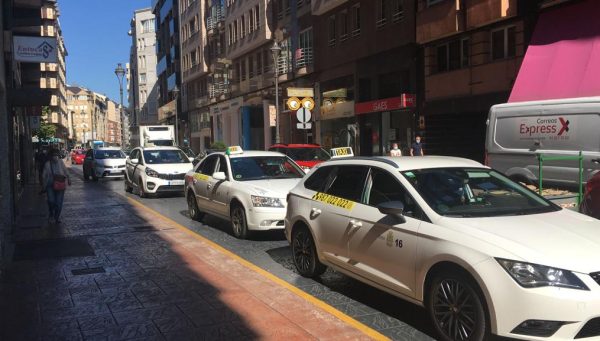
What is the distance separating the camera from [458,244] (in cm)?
431

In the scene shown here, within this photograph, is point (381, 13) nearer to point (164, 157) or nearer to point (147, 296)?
point (164, 157)

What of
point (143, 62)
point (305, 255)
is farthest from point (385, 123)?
point (143, 62)

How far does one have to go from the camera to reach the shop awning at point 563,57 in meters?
15.2

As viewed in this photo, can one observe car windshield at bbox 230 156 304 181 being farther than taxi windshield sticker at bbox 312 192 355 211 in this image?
Yes

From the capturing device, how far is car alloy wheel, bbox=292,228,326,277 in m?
6.56

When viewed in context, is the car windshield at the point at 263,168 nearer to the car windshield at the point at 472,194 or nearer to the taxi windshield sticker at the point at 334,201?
the taxi windshield sticker at the point at 334,201

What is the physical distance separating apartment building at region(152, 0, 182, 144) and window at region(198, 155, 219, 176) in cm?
4932

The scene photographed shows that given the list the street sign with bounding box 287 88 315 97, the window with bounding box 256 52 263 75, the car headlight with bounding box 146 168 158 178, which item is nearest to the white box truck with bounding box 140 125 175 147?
the window with bounding box 256 52 263 75

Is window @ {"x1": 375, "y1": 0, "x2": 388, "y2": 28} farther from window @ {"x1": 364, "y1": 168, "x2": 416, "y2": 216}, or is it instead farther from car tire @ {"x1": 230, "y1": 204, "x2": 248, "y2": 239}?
window @ {"x1": 364, "y1": 168, "x2": 416, "y2": 216}

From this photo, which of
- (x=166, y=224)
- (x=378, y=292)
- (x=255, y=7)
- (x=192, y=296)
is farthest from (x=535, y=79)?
(x=255, y=7)

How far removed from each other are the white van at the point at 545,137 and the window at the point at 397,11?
1129 centimetres

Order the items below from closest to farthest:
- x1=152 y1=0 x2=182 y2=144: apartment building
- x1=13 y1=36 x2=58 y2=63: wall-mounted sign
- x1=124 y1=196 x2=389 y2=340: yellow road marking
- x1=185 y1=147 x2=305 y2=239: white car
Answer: x1=124 y1=196 x2=389 y2=340: yellow road marking < x1=185 y1=147 x2=305 y2=239: white car < x1=13 y1=36 x2=58 y2=63: wall-mounted sign < x1=152 y1=0 x2=182 y2=144: apartment building

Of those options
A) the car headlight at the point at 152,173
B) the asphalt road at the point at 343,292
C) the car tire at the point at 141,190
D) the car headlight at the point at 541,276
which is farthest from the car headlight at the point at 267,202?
the car tire at the point at 141,190

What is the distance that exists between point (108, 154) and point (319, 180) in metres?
23.2
